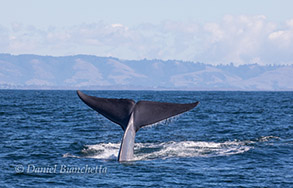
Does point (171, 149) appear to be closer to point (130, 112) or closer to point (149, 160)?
point (149, 160)

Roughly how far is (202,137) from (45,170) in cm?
1037

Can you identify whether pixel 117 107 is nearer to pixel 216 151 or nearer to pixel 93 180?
pixel 93 180

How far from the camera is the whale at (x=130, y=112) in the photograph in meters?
14.1

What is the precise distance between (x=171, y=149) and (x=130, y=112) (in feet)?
14.7

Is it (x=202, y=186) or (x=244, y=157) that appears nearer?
(x=202, y=186)

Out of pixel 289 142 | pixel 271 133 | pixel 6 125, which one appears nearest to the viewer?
pixel 289 142

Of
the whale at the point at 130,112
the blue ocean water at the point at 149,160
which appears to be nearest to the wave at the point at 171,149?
the blue ocean water at the point at 149,160

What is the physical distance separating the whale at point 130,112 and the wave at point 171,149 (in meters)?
1.81

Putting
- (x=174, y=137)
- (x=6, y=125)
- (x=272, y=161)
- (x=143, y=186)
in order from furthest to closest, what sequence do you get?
(x=6, y=125), (x=174, y=137), (x=272, y=161), (x=143, y=186)

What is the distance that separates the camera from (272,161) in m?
16.5

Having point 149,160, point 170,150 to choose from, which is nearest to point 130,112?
point 149,160

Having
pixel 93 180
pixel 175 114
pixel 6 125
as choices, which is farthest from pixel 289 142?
pixel 6 125

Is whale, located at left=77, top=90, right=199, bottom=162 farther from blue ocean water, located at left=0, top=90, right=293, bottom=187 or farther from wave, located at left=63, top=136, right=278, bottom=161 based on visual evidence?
wave, located at left=63, top=136, right=278, bottom=161

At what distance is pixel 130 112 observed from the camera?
14609 millimetres
